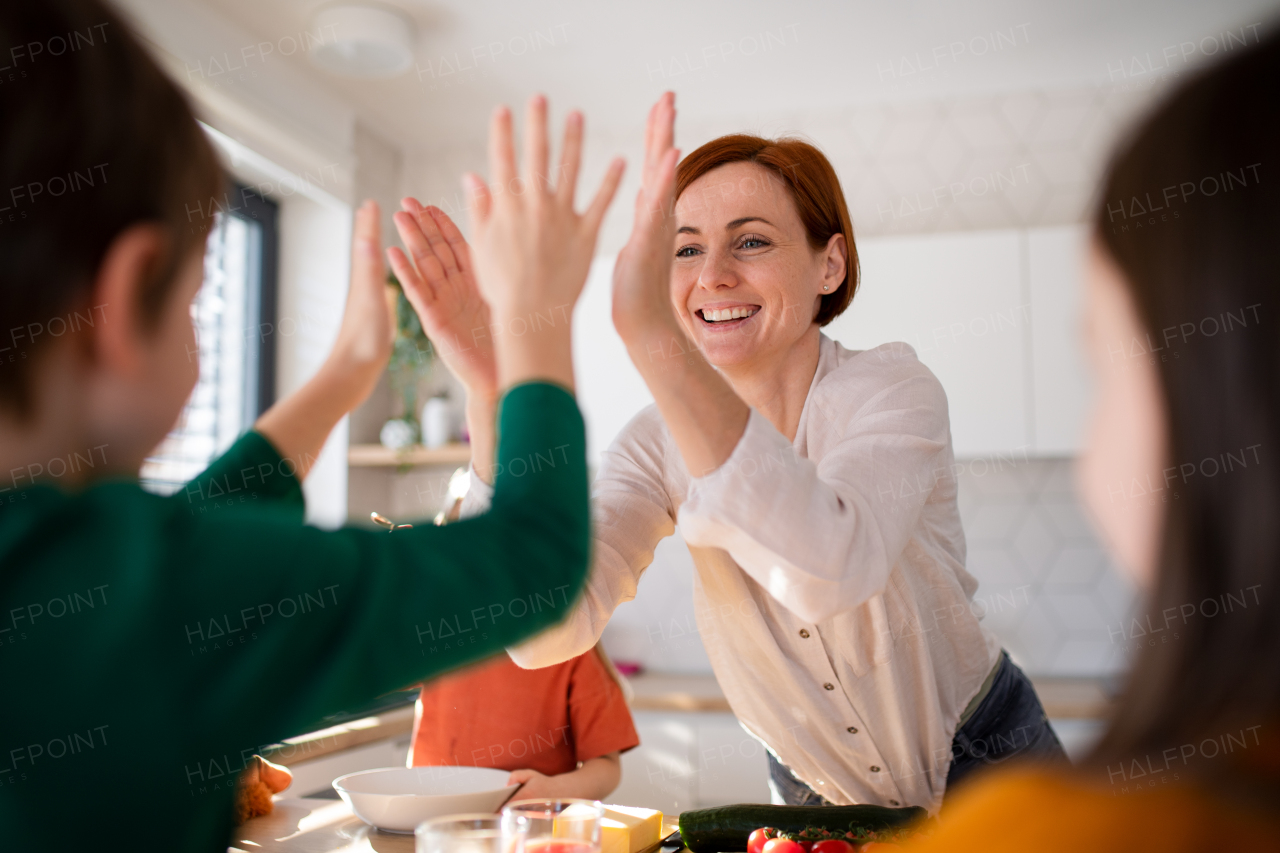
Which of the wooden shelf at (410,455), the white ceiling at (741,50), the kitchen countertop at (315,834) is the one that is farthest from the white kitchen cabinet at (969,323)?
the kitchen countertop at (315,834)

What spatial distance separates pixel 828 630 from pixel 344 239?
283 centimetres

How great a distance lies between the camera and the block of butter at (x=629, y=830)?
1206 mm

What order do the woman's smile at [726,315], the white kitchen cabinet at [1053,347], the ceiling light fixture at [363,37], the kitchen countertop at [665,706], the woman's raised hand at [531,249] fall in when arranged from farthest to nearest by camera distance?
the white kitchen cabinet at [1053,347] < the ceiling light fixture at [363,37] < the kitchen countertop at [665,706] < the woman's smile at [726,315] < the woman's raised hand at [531,249]

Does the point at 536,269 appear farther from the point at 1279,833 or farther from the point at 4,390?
the point at 1279,833

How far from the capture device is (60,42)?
1.68 feet

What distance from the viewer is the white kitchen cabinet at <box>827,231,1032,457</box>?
3172 mm

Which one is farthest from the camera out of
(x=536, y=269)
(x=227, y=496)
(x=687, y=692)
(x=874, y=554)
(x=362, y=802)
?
(x=687, y=692)

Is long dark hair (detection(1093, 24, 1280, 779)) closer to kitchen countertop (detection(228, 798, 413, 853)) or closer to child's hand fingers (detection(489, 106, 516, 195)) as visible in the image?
child's hand fingers (detection(489, 106, 516, 195))

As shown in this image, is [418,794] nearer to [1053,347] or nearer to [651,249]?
[651,249]

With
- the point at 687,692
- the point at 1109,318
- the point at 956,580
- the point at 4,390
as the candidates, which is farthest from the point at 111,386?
the point at 687,692

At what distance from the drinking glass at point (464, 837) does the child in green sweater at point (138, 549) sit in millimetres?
317

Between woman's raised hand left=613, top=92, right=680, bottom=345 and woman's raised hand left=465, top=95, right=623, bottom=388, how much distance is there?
4.3 inches

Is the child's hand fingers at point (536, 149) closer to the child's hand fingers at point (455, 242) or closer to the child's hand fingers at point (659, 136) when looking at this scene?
the child's hand fingers at point (659, 136)

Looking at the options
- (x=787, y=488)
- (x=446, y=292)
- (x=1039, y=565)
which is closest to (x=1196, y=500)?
(x=787, y=488)
